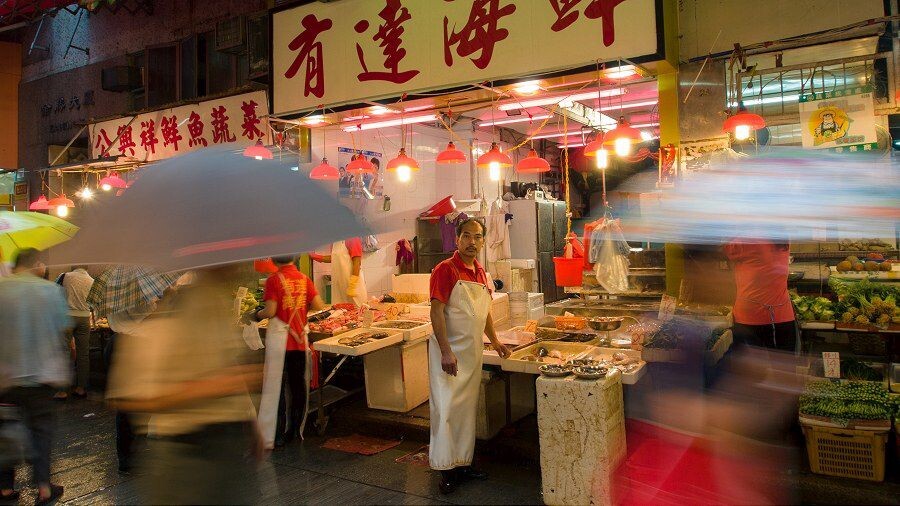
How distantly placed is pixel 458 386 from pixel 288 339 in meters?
2.33

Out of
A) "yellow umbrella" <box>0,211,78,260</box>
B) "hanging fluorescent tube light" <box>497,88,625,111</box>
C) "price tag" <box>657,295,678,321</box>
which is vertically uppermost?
"hanging fluorescent tube light" <box>497,88,625,111</box>

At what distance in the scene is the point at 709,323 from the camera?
6023mm

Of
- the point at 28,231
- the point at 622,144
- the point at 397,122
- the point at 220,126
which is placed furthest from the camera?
the point at 220,126

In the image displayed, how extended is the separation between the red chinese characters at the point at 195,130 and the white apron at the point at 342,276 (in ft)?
13.1

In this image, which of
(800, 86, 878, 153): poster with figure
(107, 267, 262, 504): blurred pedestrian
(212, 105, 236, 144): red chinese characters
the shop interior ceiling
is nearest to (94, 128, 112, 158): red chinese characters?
(212, 105, 236, 144): red chinese characters

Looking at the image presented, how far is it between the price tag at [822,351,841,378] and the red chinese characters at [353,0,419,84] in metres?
5.73

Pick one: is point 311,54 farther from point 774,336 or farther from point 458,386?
point 774,336

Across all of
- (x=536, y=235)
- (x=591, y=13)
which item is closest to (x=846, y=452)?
(x=591, y=13)

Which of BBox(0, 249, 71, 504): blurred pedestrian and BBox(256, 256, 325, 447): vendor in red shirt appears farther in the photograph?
BBox(256, 256, 325, 447): vendor in red shirt

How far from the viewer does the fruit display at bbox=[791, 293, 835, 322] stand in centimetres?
624

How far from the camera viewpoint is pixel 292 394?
6.83 metres

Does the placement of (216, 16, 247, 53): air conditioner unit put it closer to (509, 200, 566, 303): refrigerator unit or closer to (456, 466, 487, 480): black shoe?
(509, 200, 566, 303): refrigerator unit

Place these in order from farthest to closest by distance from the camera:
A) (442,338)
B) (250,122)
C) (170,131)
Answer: (170,131) < (250,122) < (442,338)

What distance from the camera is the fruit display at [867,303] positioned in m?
6.00
